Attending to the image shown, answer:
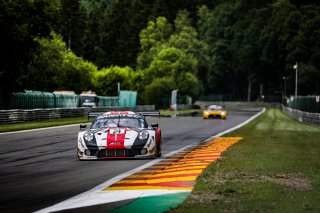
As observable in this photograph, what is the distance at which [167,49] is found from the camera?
341ft

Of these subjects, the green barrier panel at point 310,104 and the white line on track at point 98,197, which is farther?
the green barrier panel at point 310,104

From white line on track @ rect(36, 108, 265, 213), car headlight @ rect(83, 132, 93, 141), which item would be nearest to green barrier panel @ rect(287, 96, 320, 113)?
car headlight @ rect(83, 132, 93, 141)

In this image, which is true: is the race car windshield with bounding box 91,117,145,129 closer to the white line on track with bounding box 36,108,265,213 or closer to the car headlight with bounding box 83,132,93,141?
the car headlight with bounding box 83,132,93,141

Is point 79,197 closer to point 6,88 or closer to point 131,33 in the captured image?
point 6,88

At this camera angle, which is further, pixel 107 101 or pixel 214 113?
pixel 107 101

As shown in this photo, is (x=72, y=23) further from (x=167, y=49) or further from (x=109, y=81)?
(x=167, y=49)

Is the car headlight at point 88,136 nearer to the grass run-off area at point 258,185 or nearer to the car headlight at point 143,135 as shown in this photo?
the car headlight at point 143,135

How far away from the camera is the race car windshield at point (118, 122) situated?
17.1m

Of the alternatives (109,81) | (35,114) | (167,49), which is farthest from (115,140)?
(167,49)

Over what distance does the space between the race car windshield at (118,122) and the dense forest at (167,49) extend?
28211 mm

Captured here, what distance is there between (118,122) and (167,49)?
87068 mm

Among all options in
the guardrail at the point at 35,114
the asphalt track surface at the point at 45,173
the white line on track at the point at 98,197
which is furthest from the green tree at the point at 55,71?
the white line on track at the point at 98,197

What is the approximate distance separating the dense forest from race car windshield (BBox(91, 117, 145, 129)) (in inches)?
1111

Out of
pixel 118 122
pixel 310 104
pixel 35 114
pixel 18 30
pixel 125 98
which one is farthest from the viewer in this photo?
pixel 125 98
